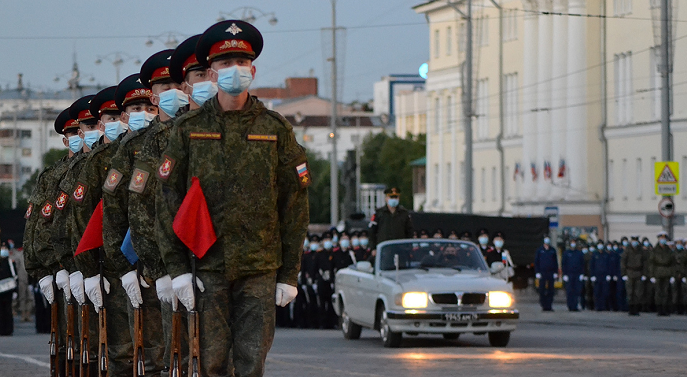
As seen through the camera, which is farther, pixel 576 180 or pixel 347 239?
pixel 576 180

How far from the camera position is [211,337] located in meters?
7.71

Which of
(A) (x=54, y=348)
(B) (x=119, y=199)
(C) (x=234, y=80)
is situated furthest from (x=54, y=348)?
(C) (x=234, y=80)

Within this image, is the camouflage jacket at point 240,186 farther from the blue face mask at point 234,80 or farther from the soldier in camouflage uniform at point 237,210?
the blue face mask at point 234,80

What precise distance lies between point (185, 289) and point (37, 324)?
23.0 m

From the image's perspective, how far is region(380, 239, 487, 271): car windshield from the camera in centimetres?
2164

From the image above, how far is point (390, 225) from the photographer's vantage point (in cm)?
2583

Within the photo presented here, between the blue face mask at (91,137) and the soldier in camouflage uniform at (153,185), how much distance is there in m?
2.87

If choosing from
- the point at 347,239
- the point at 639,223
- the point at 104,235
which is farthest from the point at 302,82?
the point at 104,235

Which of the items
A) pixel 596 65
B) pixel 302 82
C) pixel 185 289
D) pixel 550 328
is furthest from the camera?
pixel 302 82

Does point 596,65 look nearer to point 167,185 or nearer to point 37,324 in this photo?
point 37,324

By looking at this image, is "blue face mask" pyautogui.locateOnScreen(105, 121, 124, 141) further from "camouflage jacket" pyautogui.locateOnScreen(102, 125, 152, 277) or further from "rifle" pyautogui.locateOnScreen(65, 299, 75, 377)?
"camouflage jacket" pyautogui.locateOnScreen(102, 125, 152, 277)

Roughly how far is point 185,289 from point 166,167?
0.67m

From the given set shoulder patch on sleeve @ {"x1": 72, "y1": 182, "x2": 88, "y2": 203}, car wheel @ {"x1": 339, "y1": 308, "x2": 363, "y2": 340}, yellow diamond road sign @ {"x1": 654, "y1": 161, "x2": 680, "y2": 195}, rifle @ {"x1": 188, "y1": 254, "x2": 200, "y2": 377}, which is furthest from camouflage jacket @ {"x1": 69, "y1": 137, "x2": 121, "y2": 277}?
yellow diamond road sign @ {"x1": 654, "y1": 161, "x2": 680, "y2": 195}

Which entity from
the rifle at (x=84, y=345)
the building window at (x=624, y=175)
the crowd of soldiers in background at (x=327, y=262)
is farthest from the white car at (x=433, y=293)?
the building window at (x=624, y=175)
